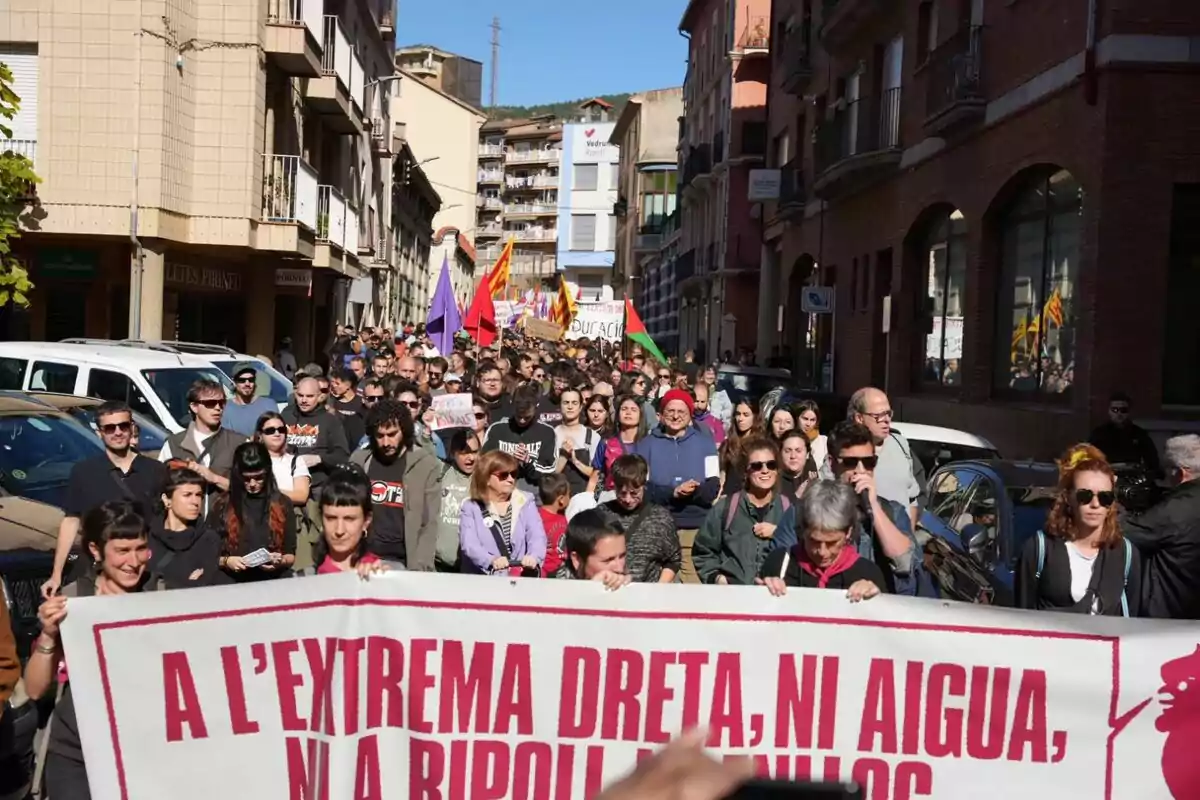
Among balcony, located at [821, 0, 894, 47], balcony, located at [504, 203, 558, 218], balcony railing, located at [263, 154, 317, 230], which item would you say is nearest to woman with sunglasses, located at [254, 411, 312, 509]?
balcony railing, located at [263, 154, 317, 230]

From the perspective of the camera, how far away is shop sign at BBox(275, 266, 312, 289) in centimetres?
2684

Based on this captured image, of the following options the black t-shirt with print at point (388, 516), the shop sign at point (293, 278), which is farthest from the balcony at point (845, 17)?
the black t-shirt with print at point (388, 516)

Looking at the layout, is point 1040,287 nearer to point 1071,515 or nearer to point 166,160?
point 1071,515

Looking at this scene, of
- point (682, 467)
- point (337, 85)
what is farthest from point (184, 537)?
point (337, 85)

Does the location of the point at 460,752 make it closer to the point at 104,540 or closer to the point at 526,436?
the point at 104,540

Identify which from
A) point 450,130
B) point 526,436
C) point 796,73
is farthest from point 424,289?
point 526,436

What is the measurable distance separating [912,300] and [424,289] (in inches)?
1902

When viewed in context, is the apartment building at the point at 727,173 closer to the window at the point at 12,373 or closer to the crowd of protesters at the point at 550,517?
the window at the point at 12,373

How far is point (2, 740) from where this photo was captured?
4672 mm

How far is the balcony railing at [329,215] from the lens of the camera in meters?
27.9

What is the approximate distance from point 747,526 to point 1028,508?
2.79 meters

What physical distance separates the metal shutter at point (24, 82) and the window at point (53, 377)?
1100 centimetres

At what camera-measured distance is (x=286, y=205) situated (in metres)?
25.5

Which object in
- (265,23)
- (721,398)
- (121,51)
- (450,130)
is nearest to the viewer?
(721,398)
